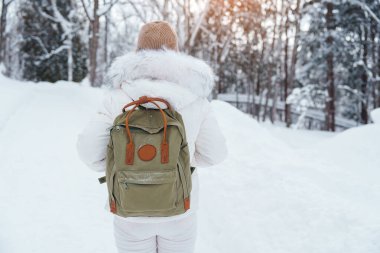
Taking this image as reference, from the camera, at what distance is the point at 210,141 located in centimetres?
207

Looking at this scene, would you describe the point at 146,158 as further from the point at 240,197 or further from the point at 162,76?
the point at 240,197

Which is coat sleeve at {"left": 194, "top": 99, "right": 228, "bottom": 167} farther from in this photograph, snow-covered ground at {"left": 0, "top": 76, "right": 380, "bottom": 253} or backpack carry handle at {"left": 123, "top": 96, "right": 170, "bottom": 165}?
snow-covered ground at {"left": 0, "top": 76, "right": 380, "bottom": 253}

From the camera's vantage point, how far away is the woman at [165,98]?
190cm

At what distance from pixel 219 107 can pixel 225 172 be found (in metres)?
4.71

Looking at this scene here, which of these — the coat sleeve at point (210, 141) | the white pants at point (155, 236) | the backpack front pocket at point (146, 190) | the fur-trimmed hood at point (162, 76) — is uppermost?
the fur-trimmed hood at point (162, 76)

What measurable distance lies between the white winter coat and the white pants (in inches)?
2.3

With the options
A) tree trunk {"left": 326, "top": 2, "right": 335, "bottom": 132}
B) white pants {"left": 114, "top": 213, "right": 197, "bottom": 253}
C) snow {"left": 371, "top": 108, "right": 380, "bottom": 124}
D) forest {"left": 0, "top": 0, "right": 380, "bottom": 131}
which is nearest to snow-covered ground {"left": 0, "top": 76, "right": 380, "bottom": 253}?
snow {"left": 371, "top": 108, "right": 380, "bottom": 124}

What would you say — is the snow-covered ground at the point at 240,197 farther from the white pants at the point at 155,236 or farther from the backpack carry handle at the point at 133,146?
the backpack carry handle at the point at 133,146

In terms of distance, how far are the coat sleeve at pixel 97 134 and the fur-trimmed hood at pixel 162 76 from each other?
5.6 inches

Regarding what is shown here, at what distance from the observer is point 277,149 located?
736cm

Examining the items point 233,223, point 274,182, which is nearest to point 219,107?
point 274,182

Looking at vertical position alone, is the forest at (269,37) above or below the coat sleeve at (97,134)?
above

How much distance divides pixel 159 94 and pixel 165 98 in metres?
0.04


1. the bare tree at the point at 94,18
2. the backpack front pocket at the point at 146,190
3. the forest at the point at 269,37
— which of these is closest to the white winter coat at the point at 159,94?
the backpack front pocket at the point at 146,190
